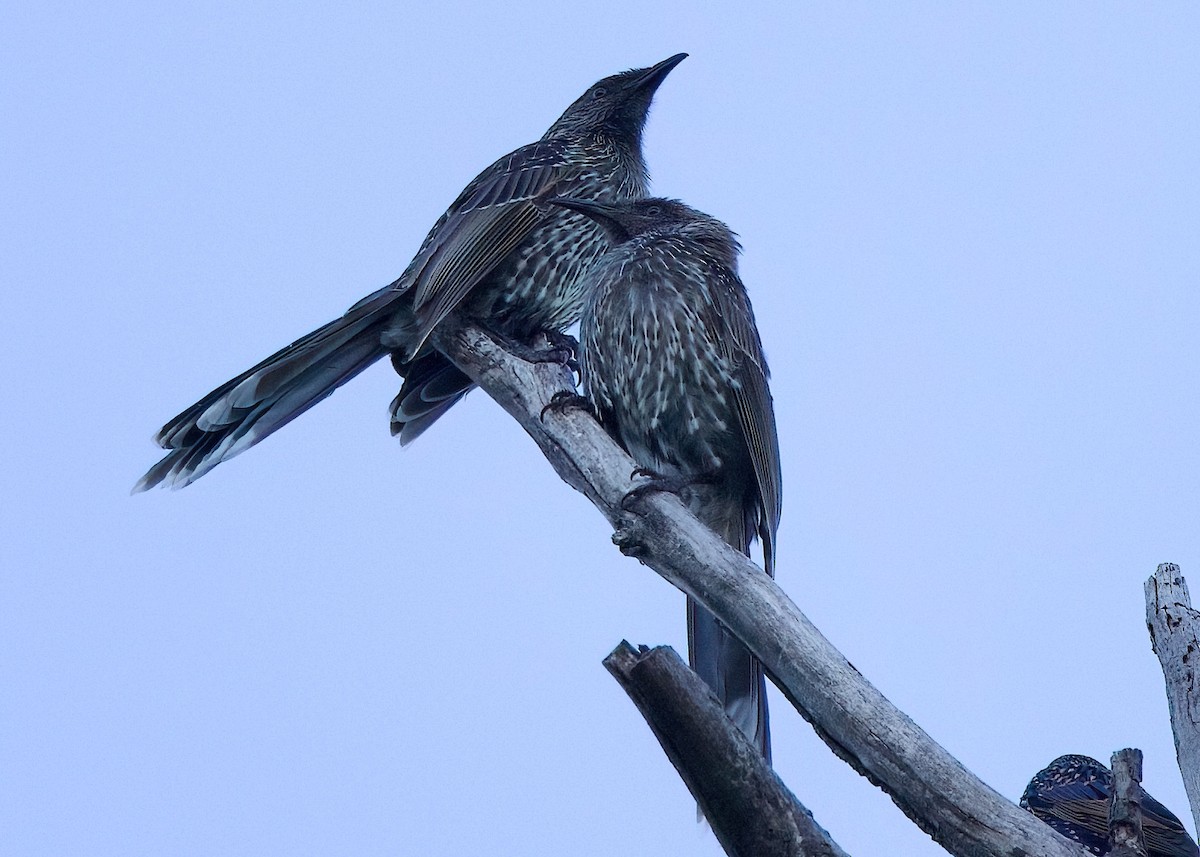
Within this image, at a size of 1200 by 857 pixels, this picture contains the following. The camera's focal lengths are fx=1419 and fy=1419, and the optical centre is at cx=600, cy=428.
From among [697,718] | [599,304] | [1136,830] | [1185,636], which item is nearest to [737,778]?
[697,718]

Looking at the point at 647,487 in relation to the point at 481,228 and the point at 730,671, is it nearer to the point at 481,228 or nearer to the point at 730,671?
the point at 730,671

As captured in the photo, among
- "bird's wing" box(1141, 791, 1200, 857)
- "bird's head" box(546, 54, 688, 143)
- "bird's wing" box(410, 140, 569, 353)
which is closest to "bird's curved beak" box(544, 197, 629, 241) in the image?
"bird's wing" box(410, 140, 569, 353)

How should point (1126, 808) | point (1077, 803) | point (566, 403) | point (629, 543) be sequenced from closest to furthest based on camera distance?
point (1126, 808)
point (629, 543)
point (566, 403)
point (1077, 803)

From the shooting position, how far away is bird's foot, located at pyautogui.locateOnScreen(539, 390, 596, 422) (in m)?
4.92

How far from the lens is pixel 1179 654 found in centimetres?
365

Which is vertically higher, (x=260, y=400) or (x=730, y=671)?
(x=260, y=400)

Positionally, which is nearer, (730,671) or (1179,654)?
(1179,654)

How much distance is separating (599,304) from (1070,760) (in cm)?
257

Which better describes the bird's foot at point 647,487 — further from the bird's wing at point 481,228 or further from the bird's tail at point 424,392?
the bird's tail at point 424,392

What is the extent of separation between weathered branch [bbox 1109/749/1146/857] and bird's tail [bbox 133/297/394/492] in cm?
320

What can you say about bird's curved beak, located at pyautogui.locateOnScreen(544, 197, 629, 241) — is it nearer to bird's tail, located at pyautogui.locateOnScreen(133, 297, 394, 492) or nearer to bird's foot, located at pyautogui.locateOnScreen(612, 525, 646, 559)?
bird's tail, located at pyautogui.locateOnScreen(133, 297, 394, 492)

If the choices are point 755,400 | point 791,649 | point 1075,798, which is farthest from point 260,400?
point 1075,798

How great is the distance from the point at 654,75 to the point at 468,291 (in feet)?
6.04

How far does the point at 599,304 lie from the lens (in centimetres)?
523
